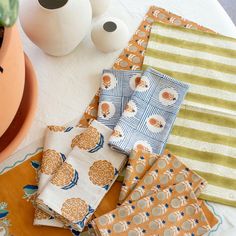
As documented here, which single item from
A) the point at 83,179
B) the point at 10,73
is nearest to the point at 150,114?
the point at 83,179

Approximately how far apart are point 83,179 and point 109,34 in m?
0.26

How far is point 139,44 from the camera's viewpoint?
0.73 metres

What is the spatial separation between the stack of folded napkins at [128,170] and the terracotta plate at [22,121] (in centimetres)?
5

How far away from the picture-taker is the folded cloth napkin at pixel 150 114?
0.62 meters

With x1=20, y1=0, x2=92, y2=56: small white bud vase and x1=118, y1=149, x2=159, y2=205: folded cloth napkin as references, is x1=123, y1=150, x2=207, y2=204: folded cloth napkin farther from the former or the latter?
x1=20, y1=0, x2=92, y2=56: small white bud vase

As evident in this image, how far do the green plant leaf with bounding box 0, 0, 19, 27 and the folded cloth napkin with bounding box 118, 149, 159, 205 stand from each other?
1.04 feet

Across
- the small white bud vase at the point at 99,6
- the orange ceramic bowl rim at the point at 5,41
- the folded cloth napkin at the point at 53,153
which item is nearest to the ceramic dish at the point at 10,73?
the orange ceramic bowl rim at the point at 5,41

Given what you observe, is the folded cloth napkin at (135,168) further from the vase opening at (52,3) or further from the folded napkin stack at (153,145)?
the vase opening at (52,3)

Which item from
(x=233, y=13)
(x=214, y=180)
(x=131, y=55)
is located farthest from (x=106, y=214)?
(x=233, y=13)

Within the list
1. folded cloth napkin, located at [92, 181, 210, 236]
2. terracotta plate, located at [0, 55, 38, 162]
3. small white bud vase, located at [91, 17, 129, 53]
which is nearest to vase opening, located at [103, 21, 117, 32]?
small white bud vase, located at [91, 17, 129, 53]

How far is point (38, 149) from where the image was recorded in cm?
63

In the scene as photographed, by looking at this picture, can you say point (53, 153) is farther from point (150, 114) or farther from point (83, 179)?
point (150, 114)

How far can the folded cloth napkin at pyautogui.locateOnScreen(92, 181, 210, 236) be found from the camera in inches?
21.8

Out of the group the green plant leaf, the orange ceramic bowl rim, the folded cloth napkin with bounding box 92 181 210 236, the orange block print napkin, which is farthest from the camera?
the orange block print napkin
